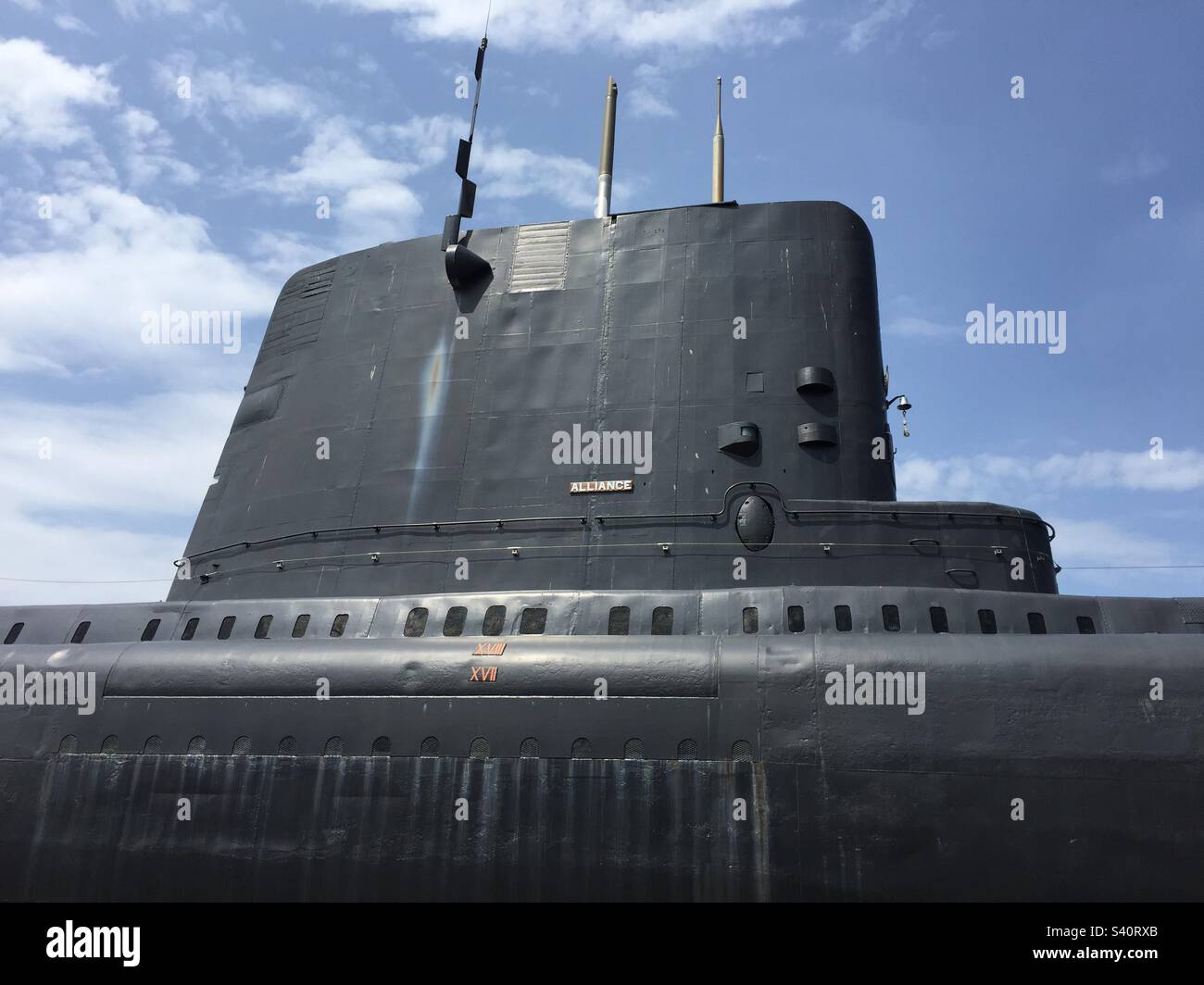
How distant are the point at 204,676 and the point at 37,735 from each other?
260 cm

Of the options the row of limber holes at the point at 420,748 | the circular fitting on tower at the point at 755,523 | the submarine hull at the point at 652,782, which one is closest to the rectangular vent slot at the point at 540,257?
the circular fitting on tower at the point at 755,523

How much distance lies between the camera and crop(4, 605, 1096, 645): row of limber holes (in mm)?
11578

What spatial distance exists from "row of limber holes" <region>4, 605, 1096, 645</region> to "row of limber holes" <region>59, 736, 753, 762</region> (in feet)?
5.08

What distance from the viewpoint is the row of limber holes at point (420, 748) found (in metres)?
10.9

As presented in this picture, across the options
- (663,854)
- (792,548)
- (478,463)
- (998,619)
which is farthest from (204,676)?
(998,619)

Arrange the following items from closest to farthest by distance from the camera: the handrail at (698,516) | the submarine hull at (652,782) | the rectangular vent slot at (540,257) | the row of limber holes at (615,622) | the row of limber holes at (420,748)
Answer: the submarine hull at (652,782) < the row of limber holes at (420,748) < the row of limber holes at (615,622) < the handrail at (698,516) < the rectangular vent slot at (540,257)

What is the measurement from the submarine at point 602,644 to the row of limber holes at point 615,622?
2.0 inches

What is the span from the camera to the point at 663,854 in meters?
10.4

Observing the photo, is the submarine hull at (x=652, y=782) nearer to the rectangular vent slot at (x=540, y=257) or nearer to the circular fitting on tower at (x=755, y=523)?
the circular fitting on tower at (x=755, y=523)

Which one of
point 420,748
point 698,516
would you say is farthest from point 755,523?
point 420,748

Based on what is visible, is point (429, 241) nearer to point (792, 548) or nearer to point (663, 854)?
point (792, 548)

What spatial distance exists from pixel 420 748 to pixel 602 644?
257cm

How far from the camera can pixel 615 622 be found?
12.2 metres

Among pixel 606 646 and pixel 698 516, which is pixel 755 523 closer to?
pixel 698 516
